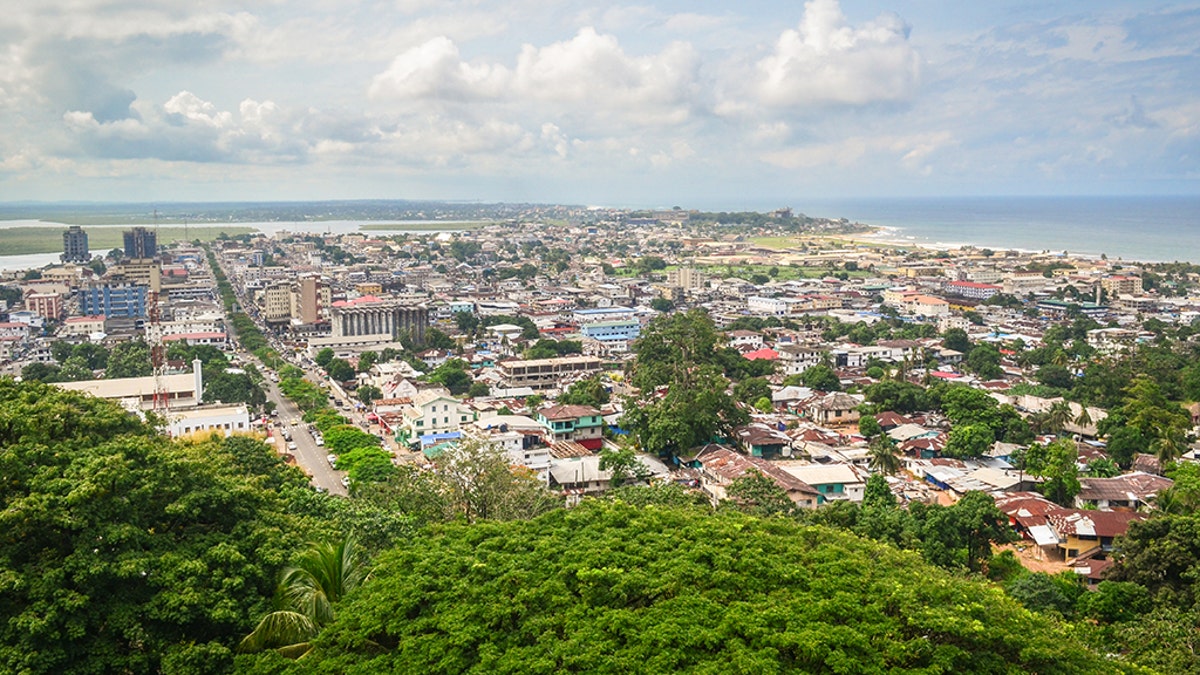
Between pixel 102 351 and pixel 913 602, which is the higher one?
pixel 913 602

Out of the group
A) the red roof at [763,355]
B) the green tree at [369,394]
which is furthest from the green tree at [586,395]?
the red roof at [763,355]

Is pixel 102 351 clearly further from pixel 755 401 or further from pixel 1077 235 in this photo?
pixel 1077 235

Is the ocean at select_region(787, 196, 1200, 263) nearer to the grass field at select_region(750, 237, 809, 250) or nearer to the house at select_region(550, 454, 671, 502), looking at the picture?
the grass field at select_region(750, 237, 809, 250)

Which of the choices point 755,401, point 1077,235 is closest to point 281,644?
point 755,401

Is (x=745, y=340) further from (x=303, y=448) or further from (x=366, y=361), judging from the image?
(x=303, y=448)

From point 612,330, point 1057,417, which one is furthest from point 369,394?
point 1057,417

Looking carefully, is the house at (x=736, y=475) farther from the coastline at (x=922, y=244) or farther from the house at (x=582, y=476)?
the coastline at (x=922, y=244)
